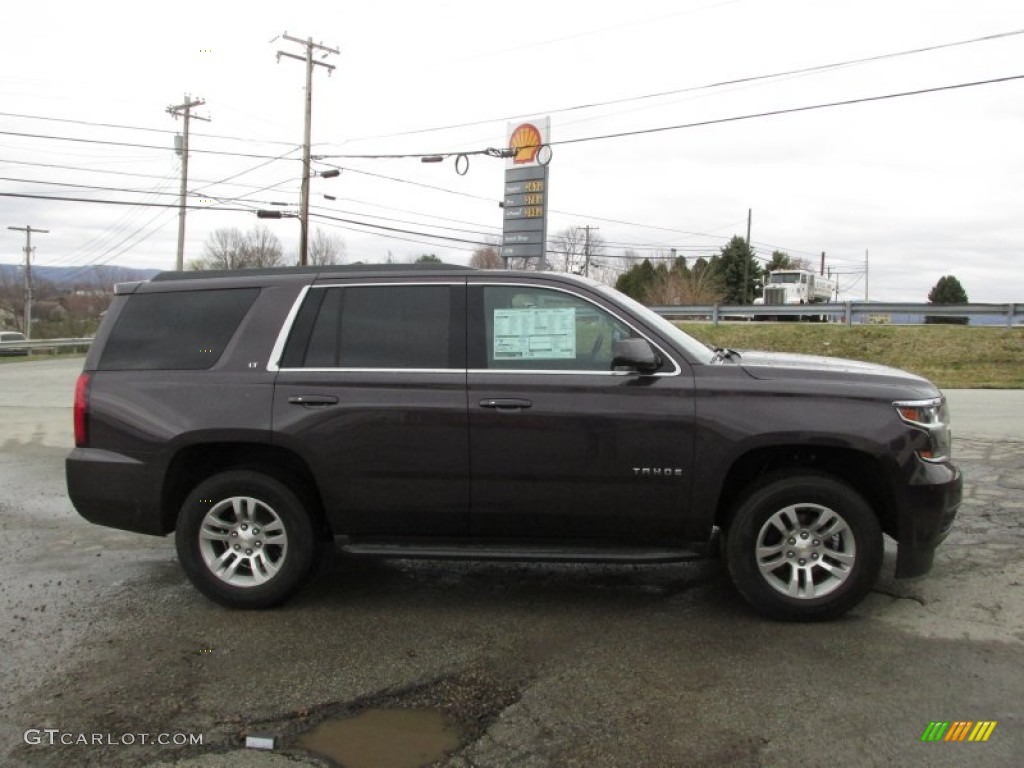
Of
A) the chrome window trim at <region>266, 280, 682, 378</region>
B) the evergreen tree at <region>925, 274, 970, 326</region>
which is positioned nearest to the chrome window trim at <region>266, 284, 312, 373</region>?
the chrome window trim at <region>266, 280, 682, 378</region>

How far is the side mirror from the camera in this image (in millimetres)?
4129

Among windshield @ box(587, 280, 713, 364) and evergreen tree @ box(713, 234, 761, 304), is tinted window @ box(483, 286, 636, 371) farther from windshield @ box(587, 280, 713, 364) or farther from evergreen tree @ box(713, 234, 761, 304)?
evergreen tree @ box(713, 234, 761, 304)

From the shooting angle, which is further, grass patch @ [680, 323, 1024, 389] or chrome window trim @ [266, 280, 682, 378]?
grass patch @ [680, 323, 1024, 389]

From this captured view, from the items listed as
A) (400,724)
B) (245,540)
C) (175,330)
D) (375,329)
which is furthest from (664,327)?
(175,330)

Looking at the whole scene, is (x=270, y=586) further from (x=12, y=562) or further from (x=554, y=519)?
(x=12, y=562)

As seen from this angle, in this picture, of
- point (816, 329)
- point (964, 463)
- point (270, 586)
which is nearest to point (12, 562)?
point (270, 586)

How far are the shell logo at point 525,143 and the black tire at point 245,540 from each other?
21.2 m

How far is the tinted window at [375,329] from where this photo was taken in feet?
14.6

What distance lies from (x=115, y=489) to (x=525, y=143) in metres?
21.6

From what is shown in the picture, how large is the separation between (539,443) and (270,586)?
5.60ft

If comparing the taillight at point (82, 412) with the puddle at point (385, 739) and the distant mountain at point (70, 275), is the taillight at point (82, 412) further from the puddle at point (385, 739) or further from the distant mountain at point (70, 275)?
the distant mountain at point (70, 275)

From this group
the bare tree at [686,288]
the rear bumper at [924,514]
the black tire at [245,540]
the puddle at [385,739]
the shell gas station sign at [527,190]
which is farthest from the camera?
the bare tree at [686,288]

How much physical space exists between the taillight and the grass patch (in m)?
17.0

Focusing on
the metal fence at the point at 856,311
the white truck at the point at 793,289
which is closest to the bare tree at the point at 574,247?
the white truck at the point at 793,289
